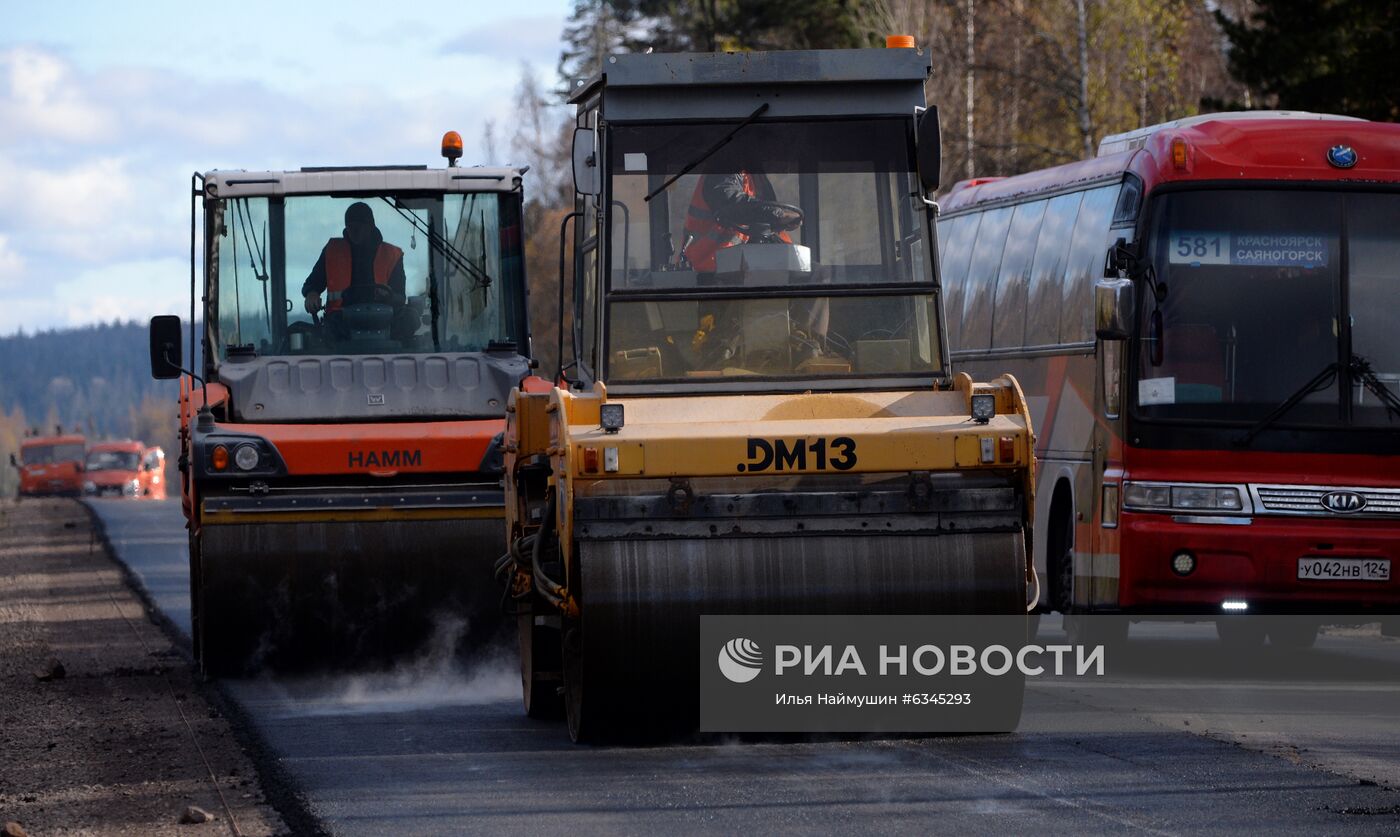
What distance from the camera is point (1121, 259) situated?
523 inches

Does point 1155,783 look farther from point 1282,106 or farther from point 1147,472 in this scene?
point 1282,106

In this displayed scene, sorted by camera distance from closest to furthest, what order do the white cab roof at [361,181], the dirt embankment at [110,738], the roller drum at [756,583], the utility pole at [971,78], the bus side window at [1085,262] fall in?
the dirt embankment at [110,738] → the roller drum at [756,583] → the white cab roof at [361,181] → the bus side window at [1085,262] → the utility pole at [971,78]

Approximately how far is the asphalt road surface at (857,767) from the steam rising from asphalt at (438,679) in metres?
0.02

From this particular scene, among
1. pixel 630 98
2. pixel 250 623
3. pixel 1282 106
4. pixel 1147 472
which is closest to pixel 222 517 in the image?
pixel 250 623

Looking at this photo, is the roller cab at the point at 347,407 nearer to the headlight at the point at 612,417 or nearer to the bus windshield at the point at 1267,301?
the headlight at the point at 612,417

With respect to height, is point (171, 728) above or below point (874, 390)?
below

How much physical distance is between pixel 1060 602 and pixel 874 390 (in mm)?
5213

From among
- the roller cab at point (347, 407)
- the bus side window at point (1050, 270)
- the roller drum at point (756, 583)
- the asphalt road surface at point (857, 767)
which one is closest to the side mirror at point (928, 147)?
the roller drum at point (756, 583)

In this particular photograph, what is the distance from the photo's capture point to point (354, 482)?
12375 mm

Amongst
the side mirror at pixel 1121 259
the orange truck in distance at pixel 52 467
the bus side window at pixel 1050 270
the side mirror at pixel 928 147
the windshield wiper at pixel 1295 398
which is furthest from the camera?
the orange truck in distance at pixel 52 467

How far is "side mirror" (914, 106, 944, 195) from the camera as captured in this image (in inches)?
387

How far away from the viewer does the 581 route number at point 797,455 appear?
29.2 feet

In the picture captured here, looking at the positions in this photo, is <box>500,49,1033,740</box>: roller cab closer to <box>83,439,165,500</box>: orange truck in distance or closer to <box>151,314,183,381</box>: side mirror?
<box>151,314,183,381</box>: side mirror

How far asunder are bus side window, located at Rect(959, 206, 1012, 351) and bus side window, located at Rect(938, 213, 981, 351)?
0.14 m
